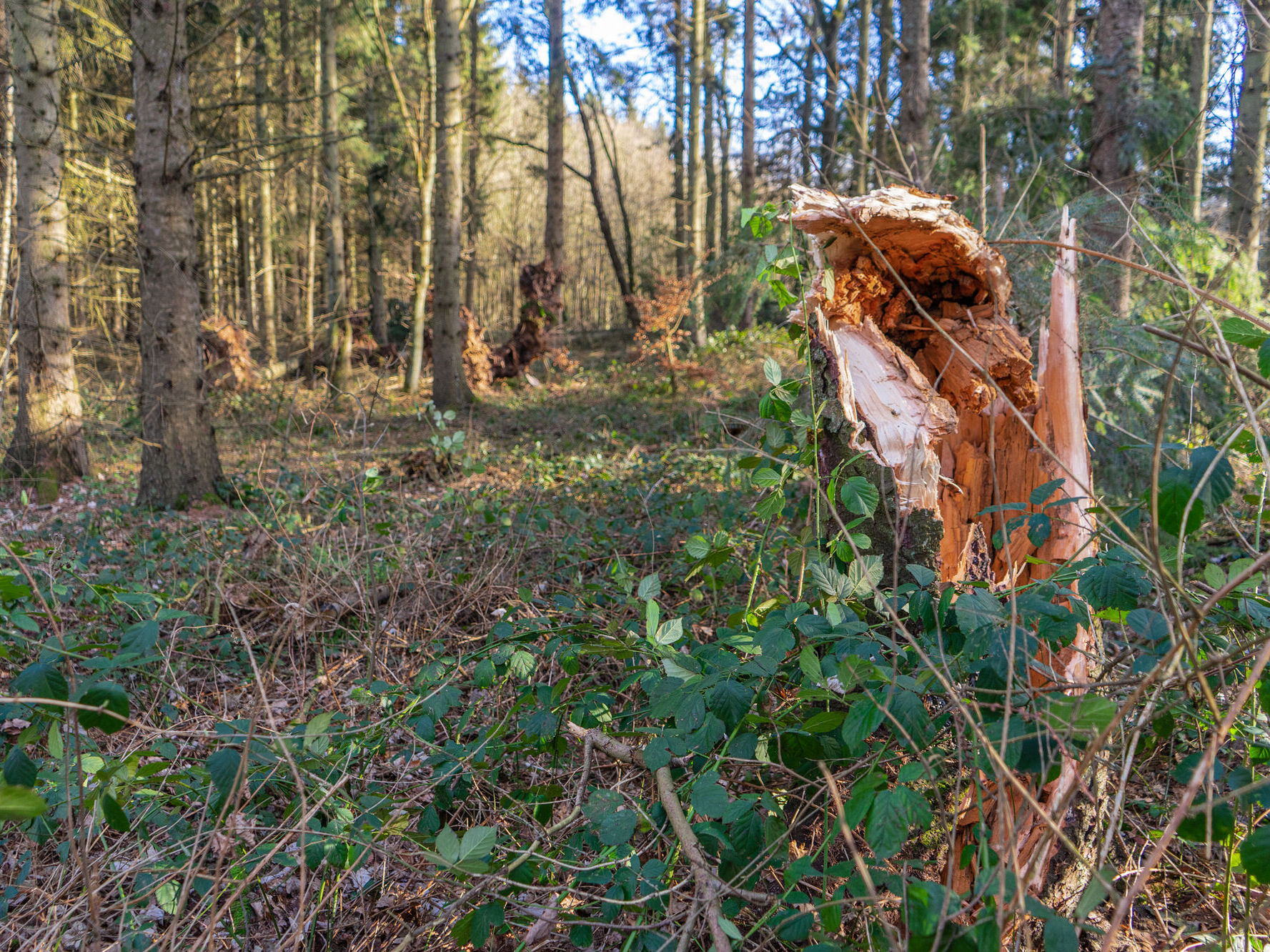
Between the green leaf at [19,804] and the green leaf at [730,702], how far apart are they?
1014mm

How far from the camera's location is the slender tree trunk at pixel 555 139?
13.4 m

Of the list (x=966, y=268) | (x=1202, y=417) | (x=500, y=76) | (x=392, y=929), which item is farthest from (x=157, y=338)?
(x=500, y=76)

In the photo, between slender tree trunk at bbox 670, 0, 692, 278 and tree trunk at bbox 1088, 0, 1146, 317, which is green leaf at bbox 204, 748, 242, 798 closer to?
tree trunk at bbox 1088, 0, 1146, 317

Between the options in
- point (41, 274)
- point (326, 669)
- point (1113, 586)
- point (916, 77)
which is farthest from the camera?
point (916, 77)

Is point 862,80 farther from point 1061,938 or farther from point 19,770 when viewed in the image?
point 19,770

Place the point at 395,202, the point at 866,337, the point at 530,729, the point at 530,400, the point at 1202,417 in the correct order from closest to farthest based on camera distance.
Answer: the point at 530,729 → the point at 866,337 → the point at 1202,417 → the point at 530,400 → the point at 395,202

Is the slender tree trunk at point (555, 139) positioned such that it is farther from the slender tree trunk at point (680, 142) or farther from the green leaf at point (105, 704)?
the green leaf at point (105, 704)

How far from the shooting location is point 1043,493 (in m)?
1.50

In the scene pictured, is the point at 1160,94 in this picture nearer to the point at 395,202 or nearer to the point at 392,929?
the point at 392,929

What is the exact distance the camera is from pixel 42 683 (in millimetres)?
1120

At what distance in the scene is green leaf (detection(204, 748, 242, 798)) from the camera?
1.16m

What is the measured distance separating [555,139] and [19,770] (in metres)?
14.5

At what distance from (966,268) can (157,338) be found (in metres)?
5.67

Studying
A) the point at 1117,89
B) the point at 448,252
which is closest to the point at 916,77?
the point at 1117,89
